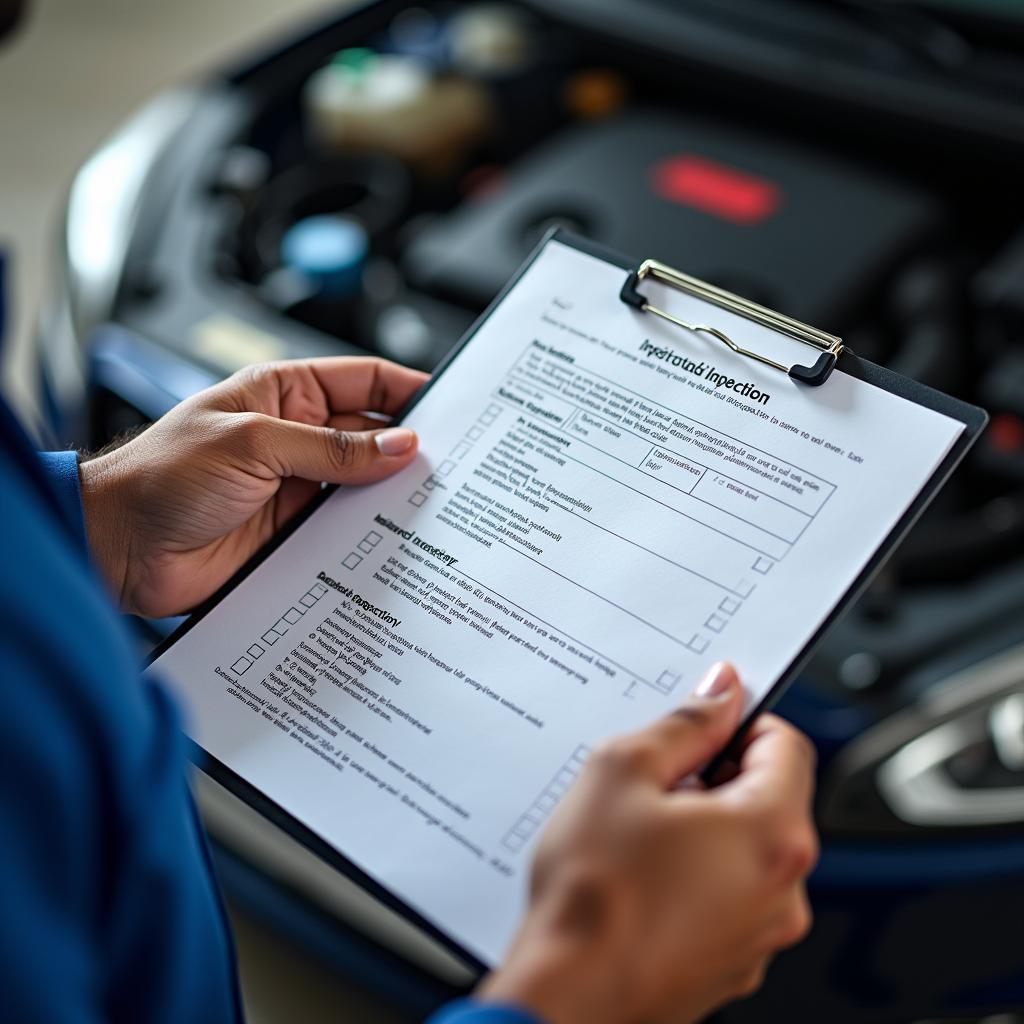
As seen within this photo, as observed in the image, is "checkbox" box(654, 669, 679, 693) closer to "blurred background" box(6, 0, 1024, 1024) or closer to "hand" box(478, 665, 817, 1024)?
"hand" box(478, 665, 817, 1024)

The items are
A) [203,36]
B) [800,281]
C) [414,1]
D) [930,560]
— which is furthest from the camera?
[203,36]

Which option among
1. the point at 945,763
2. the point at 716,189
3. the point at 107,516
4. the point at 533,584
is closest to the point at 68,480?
the point at 107,516

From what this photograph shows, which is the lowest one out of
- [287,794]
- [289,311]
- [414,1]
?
[289,311]

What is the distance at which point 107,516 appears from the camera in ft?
2.35

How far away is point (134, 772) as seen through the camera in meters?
0.41

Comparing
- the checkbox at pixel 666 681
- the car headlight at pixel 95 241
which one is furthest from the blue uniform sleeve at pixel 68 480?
the car headlight at pixel 95 241

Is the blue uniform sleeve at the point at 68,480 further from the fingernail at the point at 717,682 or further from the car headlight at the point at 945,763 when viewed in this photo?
the car headlight at the point at 945,763

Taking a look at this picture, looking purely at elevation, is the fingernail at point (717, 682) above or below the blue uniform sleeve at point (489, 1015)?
above

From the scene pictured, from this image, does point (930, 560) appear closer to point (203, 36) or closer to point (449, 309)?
point (449, 309)

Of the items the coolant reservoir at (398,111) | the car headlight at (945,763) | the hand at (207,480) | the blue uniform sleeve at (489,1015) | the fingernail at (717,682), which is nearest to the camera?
the blue uniform sleeve at (489,1015)

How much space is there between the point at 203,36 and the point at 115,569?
10.9ft

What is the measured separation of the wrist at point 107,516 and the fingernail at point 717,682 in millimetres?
373

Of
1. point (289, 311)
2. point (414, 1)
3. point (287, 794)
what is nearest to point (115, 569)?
point (287, 794)

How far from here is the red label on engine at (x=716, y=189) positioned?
1354mm
